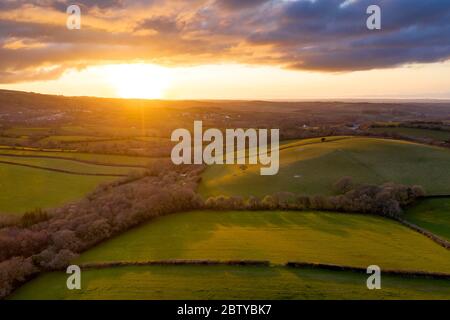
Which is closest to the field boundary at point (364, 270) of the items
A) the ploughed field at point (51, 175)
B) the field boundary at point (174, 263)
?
the field boundary at point (174, 263)

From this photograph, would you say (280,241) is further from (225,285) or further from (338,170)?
(338,170)

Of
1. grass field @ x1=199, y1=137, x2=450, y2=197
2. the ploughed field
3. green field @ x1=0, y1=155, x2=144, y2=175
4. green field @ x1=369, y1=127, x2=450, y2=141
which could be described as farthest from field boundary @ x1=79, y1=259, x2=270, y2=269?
green field @ x1=369, y1=127, x2=450, y2=141

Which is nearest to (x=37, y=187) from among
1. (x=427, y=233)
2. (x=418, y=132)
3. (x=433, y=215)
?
(x=427, y=233)

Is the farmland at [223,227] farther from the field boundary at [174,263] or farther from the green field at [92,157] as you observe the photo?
the green field at [92,157]

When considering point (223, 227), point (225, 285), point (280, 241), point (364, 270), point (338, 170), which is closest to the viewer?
point (225, 285)

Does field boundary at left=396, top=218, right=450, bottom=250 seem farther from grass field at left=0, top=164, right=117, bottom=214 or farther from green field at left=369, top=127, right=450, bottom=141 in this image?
green field at left=369, top=127, right=450, bottom=141
